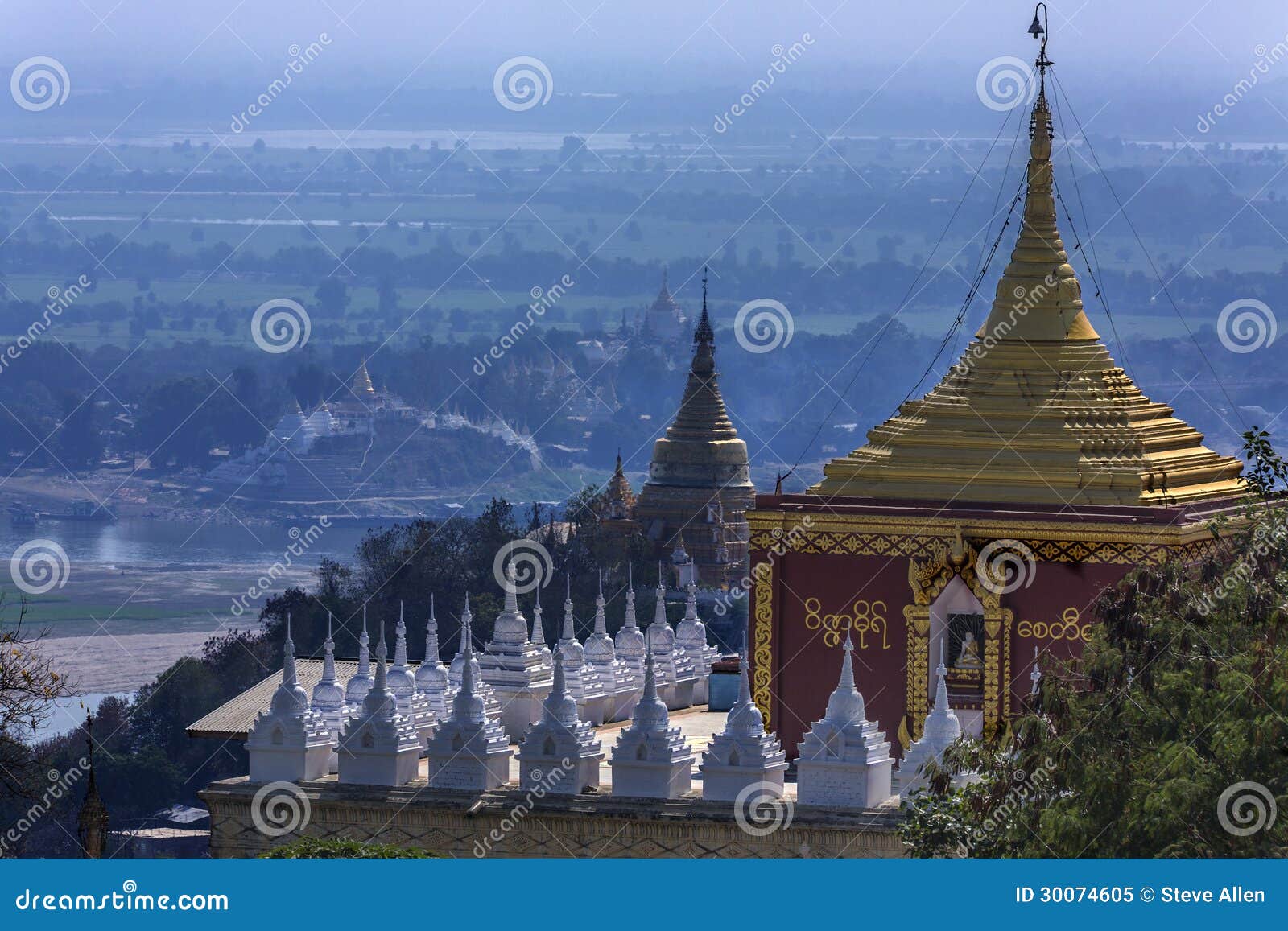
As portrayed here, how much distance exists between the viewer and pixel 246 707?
4844 cm

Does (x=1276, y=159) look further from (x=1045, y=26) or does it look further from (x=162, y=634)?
(x=1045, y=26)

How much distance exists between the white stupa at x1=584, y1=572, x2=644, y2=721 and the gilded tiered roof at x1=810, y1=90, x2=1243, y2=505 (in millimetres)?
4294

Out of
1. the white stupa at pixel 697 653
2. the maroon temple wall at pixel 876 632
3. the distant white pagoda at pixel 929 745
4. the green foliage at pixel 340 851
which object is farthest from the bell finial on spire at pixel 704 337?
the green foliage at pixel 340 851

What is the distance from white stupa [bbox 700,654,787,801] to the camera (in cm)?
4012

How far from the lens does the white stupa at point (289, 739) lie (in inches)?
1687

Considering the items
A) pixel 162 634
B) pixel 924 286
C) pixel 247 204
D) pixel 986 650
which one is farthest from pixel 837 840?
pixel 247 204

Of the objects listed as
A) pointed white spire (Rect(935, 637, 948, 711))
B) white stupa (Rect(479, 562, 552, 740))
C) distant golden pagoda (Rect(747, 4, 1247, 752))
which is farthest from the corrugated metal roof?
pointed white spire (Rect(935, 637, 948, 711))

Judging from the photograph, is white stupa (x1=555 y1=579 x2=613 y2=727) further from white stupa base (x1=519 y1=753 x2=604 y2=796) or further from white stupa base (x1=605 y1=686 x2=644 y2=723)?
white stupa base (x1=519 y1=753 x2=604 y2=796)

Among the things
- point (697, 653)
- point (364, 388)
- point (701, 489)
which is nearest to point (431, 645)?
point (697, 653)

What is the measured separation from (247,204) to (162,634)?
76594 millimetres

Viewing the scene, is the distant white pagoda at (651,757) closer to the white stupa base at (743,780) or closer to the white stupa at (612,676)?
the white stupa base at (743,780)

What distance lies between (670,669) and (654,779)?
25.6 ft

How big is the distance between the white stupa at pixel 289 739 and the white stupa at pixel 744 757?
484 centimetres

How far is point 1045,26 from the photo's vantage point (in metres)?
47.4
